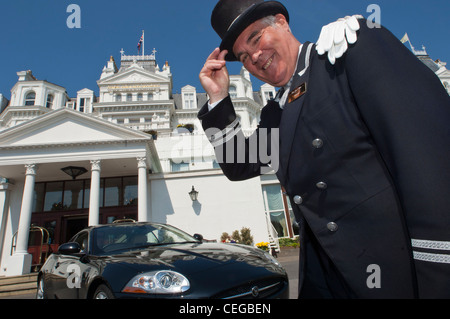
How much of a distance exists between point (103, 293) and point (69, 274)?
55.9 inches

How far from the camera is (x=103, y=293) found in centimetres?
281

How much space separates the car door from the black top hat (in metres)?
3.34

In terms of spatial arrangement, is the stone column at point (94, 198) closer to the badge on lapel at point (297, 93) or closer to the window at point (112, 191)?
the window at point (112, 191)

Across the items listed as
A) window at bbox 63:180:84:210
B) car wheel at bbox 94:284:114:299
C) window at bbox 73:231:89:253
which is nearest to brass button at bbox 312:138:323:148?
car wheel at bbox 94:284:114:299

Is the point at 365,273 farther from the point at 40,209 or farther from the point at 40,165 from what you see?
the point at 40,209

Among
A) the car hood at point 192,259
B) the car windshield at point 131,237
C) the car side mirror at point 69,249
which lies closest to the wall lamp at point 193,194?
the car windshield at point 131,237

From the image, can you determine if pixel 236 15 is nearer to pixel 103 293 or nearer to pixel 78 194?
pixel 103 293

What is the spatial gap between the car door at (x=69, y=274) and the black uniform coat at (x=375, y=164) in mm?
3416

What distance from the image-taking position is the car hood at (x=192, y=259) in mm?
2729

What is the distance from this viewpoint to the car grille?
2545mm

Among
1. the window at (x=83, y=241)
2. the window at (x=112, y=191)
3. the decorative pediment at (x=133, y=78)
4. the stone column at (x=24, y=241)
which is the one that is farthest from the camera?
the decorative pediment at (x=133, y=78)

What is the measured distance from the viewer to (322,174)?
1.19 m

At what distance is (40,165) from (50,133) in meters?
1.94
